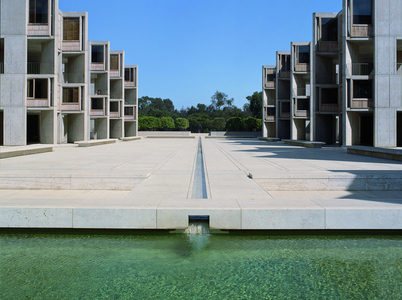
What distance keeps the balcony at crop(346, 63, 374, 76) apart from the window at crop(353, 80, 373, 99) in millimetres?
737

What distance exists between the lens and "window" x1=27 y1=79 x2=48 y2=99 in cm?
2550

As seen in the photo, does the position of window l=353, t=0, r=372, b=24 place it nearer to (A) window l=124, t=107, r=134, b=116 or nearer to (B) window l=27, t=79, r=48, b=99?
(B) window l=27, t=79, r=48, b=99

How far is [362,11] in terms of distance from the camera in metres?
25.1

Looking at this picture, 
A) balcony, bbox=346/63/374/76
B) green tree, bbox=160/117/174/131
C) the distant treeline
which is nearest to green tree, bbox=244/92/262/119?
the distant treeline

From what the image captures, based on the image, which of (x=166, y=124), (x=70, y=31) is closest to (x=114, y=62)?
(x=70, y=31)

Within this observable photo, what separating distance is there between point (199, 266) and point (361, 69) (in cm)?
2637

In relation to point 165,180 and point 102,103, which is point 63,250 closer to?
point 165,180

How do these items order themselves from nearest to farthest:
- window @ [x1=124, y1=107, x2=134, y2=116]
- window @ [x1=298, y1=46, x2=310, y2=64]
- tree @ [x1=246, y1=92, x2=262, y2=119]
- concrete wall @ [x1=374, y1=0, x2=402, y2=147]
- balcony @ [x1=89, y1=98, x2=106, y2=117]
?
concrete wall @ [x1=374, y1=0, x2=402, y2=147] → balcony @ [x1=89, y1=98, x2=106, y2=117] → window @ [x1=298, y1=46, x2=310, y2=64] → window @ [x1=124, y1=107, x2=134, y2=116] → tree @ [x1=246, y1=92, x2=262, y2=119]

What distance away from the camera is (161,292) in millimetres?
4188

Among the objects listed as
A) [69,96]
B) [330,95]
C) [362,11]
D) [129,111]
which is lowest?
[69,96]

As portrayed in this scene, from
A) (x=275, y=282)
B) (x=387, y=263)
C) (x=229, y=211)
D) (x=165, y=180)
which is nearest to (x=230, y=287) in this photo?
(x=275, y=282)

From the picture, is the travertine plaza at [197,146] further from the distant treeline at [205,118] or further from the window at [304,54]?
the distant treeline at [205,118]

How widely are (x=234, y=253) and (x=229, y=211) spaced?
0.81 m

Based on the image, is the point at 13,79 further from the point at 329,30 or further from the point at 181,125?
the point at 181,125
